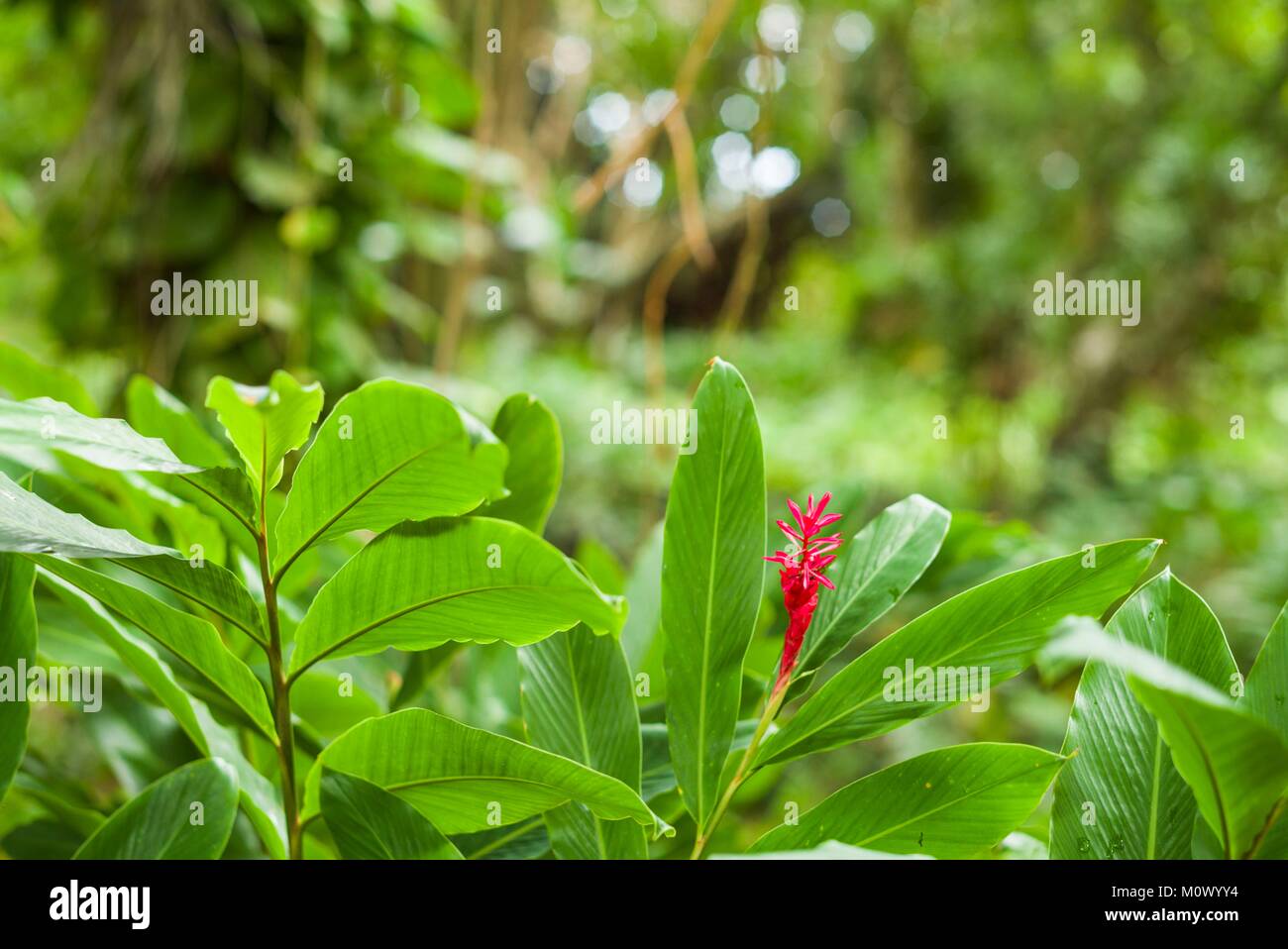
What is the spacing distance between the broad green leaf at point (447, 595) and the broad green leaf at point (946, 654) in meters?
0.08

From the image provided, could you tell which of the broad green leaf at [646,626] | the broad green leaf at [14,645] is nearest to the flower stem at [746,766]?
the broad green leaf at [646,626]

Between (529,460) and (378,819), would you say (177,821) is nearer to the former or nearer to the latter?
(378,819)

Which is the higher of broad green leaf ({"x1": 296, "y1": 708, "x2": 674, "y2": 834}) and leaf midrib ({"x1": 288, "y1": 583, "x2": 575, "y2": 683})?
leaf midrib ({"x1": 288, "y1": 583, "x2": 575, "y2": 683})

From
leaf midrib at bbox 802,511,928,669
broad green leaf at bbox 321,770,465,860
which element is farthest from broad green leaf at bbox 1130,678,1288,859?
broad green leaf at bbox 321,770,465,860

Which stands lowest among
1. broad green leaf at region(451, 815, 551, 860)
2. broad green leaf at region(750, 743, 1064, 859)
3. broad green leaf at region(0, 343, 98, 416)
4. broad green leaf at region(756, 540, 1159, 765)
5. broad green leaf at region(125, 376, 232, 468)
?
broad green leaf at region(451, 815, 551, 860)

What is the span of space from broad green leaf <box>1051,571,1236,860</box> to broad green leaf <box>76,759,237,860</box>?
0.87 feet

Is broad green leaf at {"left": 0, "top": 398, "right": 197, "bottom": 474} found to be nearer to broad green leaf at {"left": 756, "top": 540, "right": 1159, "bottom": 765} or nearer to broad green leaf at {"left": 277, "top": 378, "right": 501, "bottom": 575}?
broad green leaf at {"left": 277, "top": 378, "right": 501, "bottom": 575}

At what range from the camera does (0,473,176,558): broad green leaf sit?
236 millimetres

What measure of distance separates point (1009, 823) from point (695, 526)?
0.45 feet

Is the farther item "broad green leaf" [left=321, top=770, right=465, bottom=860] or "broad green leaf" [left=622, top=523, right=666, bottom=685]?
"broad green leaf" [left=622, top=523, right=666, bottom=685]

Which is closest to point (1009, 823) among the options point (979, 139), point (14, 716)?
point (14, 716)

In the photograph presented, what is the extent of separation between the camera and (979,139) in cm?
329

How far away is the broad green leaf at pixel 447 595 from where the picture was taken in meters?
0.26

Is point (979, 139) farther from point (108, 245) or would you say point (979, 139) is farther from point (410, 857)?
point (410, 857)
